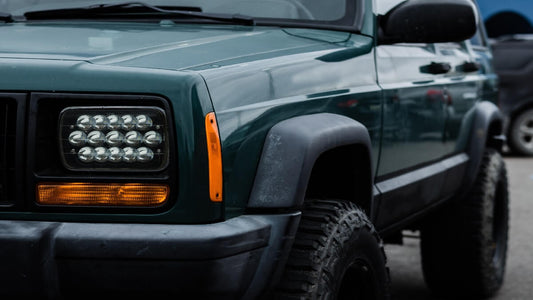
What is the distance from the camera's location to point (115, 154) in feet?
7.94

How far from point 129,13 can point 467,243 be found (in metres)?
2.32

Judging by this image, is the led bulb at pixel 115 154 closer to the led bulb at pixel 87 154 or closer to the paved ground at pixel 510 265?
the led bulb at pixel 87 154

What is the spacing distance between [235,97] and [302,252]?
0.49 m

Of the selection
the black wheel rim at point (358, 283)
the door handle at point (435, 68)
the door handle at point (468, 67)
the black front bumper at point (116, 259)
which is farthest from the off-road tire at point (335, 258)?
the door handle at point (468, 67)

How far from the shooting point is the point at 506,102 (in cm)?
1417

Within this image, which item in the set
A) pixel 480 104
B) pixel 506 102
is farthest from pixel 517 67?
pixel 480 104

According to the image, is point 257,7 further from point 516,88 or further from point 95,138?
point 516,88

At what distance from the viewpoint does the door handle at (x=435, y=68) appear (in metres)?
4.14

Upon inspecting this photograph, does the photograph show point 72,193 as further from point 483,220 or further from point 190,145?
point 483,220

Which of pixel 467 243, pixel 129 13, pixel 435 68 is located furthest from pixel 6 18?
pixel 467 243

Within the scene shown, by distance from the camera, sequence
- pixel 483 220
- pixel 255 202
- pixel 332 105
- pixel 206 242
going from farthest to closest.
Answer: pixel 483 220 < pixel 332 105 < pixel 255 202 < pixel 206 242

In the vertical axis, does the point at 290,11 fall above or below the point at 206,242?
above

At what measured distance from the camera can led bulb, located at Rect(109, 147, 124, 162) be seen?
95.3 inches

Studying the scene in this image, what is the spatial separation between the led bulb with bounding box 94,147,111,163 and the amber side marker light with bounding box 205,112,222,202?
0.82 feet
